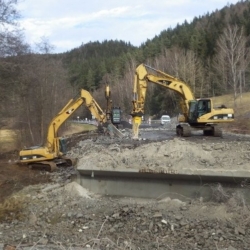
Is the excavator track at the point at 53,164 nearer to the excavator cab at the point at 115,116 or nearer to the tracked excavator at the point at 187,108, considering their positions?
the tracked excavator at the point at 187,108

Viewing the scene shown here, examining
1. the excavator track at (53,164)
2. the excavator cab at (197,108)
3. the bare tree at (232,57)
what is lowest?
the excavator track at (53,164)

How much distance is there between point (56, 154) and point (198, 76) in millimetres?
45529

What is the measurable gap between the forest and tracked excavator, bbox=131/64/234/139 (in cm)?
303

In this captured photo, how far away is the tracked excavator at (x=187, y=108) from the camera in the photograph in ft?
63.5

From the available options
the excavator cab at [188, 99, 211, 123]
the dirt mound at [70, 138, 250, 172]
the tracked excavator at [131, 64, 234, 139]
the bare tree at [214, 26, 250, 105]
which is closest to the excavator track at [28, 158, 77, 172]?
the dirt mound at [70, 138, 250, 172]

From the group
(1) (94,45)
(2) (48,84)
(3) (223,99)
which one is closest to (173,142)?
(2) (48,84)

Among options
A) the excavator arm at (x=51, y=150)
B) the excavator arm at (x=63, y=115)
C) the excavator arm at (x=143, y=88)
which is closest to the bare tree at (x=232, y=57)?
the excavator arm at (x=143, y=88)

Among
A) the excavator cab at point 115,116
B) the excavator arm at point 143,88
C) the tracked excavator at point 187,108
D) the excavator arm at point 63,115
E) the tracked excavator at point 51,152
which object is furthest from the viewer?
the excavator cab at point 115,116

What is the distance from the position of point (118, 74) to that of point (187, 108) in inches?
2603

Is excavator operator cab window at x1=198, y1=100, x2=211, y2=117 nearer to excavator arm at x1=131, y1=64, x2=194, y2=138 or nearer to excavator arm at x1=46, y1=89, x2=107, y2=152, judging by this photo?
excavator arm at x1=131, y1=64, x2=194, y2=138

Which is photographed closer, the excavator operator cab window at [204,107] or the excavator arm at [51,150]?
the excavator arm at [51,150]

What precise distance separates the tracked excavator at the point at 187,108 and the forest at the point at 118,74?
303cm

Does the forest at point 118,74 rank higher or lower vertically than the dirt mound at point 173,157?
higher

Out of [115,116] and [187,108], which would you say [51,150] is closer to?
[187,108]
